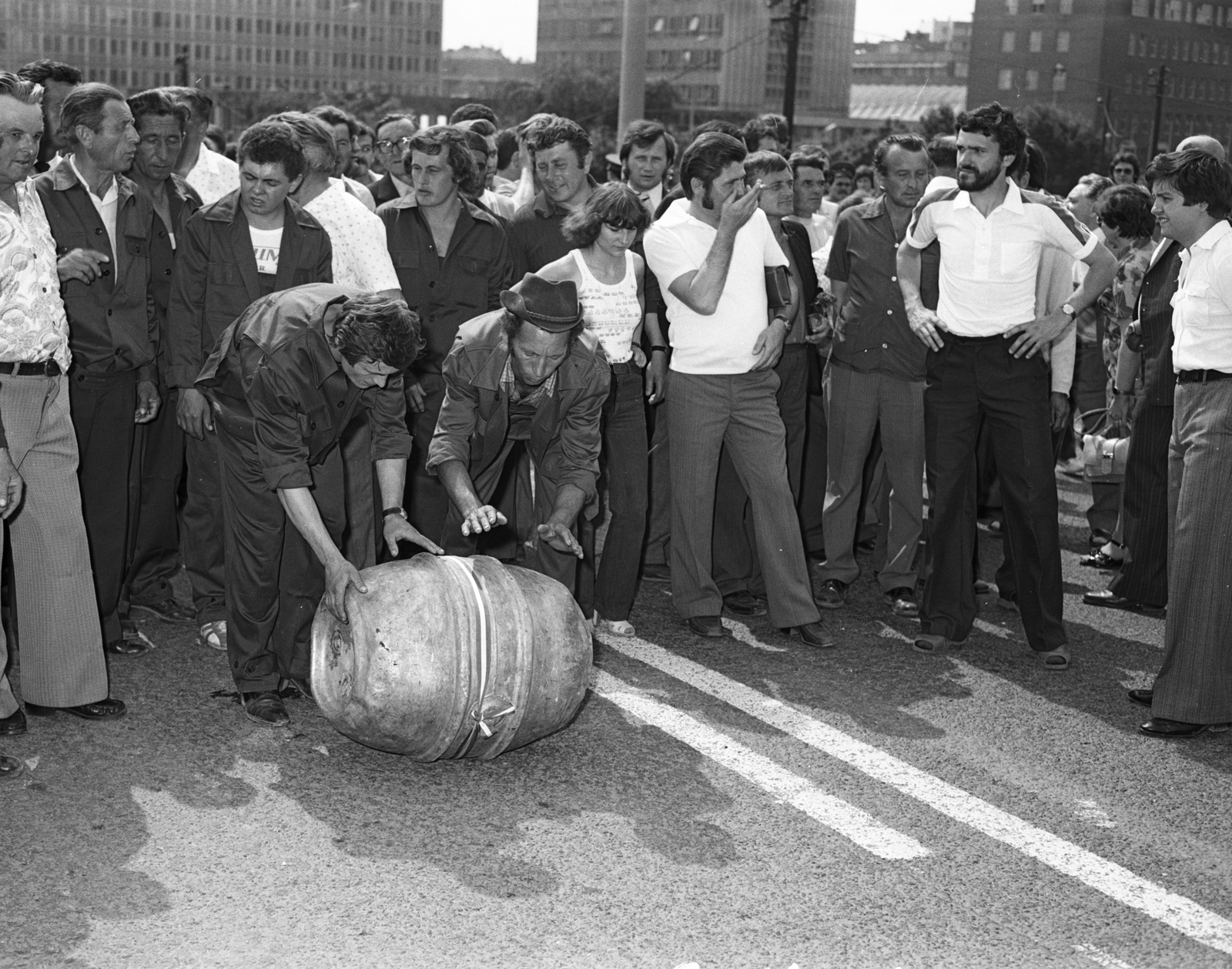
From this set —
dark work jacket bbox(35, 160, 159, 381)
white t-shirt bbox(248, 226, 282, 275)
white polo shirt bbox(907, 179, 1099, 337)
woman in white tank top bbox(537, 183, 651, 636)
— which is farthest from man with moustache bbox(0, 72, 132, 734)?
white polo shirt bbox(907, 179, 1099, 337)

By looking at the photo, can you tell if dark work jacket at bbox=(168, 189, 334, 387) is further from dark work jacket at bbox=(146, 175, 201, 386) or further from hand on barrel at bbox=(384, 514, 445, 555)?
hand on barrel at bbox=(384, 514, 445, 555)

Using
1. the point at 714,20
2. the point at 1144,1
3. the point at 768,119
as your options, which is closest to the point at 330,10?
the point at 714,20

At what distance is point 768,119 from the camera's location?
1032 cm

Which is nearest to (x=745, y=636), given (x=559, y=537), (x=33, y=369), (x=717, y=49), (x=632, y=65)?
(x=559, y=537)

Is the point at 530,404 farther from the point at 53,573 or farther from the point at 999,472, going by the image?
the point at 999,472

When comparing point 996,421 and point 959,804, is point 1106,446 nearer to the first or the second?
point 996,421

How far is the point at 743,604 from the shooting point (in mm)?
7559

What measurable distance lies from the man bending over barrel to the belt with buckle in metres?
0.51

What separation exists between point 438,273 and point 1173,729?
12.4 feet

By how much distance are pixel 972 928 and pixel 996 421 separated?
3155 millimetres

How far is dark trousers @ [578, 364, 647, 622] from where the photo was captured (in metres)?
6.73

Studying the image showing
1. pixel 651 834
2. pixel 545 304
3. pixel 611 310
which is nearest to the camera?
pixel 651 834

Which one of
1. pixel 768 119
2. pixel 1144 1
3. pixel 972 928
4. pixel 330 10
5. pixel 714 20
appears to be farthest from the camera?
pixel 330 10

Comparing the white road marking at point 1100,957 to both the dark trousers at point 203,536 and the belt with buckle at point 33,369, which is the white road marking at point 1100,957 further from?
the dark trousers at point 203,536
